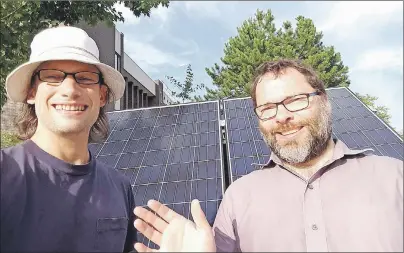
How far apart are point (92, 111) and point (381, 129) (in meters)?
6.42

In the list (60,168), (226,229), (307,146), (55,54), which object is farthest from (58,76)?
(307,146)

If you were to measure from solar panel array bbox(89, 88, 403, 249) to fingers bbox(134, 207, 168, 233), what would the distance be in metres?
2.53

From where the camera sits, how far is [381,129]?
7570 mm

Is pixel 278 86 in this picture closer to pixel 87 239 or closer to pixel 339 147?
pixel 339 147

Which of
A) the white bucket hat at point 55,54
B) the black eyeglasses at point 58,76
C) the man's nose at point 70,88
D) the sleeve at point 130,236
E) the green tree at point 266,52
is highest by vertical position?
the green tree at point 266,52

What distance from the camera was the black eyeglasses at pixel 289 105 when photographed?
2809mm

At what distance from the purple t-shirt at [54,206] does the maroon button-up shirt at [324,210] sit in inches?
30.6

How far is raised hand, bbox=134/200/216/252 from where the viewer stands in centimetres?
213

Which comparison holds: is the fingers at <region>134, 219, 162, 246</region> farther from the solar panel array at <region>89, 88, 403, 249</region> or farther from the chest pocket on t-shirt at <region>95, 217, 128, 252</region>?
the solar panel array at <region>89, 88, 403, 249</region>

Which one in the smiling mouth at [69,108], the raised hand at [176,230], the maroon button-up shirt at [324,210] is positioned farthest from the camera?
the smiling mouth at [69,108]

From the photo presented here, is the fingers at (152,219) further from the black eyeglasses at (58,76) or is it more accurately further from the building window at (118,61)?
the building window at (118,61)

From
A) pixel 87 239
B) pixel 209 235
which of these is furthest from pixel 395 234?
pixel 87 239

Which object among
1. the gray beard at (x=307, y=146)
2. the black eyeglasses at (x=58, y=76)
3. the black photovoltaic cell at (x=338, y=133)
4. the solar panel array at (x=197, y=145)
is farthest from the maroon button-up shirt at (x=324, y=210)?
the black photovoltaic cell at (x=338, y=133)

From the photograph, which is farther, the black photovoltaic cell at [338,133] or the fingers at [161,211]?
the black photovoltaic cell at [338,133]
